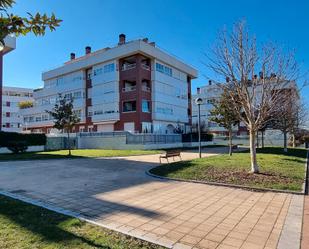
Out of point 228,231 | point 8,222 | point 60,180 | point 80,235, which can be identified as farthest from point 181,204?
point 60,180

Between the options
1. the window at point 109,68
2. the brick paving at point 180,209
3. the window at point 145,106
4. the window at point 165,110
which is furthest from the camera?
the window at point 165,110

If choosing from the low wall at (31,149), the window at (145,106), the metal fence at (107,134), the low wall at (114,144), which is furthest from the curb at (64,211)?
the window at (145,106)

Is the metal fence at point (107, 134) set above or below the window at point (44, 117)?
below

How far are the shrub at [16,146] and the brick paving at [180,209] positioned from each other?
19001 mm

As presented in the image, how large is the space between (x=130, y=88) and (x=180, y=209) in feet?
116

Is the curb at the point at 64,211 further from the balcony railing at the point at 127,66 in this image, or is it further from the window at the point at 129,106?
the balcony railing at the point at 127,66

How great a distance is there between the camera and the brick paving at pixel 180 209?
459 centimetres

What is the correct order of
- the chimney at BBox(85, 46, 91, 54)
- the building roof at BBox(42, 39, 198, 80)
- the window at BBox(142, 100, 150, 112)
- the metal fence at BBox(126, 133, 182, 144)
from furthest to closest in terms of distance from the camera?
1. the chimney at BBox(85, 46, 91, 54)
2. the window at BBox(142, 100, 150, 112)
3. the building roof at BBox(42, 39, 198, 80)
4. the metal fence at BBox(126, 133, 182, 144)

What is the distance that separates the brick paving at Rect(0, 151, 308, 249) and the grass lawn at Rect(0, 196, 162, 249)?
33 centimetres

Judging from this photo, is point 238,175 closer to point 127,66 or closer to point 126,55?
point 126,55

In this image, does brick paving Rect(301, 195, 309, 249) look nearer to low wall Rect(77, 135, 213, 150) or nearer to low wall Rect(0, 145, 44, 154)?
low wall Rect(77, 135, 213, 150)

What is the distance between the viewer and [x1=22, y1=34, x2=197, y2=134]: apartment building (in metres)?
39.3

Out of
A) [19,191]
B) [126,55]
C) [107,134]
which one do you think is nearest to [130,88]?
[126,55]

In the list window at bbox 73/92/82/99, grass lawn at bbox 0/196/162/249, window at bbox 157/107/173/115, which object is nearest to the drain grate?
grass lawn at bbox 0/196/162/249
